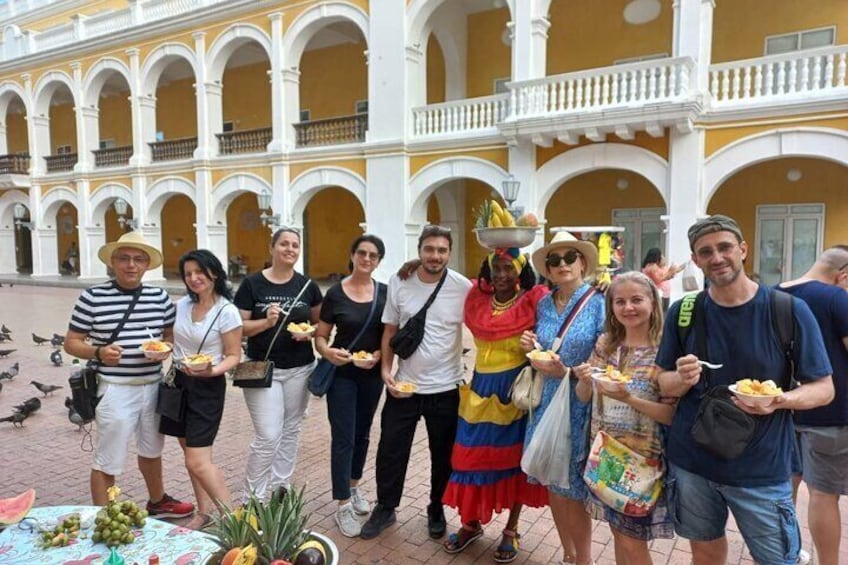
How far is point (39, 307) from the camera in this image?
1571cm

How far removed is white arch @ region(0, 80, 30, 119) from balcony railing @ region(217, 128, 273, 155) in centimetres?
1085

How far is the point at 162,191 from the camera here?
64.5 feet

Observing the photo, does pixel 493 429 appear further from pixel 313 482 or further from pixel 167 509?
pixel 167 509

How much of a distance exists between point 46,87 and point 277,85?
1268 centimetres

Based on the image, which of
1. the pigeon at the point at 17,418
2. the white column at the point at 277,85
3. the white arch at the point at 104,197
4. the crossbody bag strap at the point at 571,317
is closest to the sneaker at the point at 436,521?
the crossbody bag strap at the point at 571,317

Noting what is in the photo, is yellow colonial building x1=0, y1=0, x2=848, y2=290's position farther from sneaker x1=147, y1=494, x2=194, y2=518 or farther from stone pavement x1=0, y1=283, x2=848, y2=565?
sneaker x1=147, y1=494, x2=194, y2=518

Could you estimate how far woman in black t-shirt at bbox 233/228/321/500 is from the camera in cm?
354

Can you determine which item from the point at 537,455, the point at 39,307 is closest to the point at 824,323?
the point at 537,455

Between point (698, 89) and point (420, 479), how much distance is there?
10.3 metres

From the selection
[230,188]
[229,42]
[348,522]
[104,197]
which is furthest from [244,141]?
[348,522]

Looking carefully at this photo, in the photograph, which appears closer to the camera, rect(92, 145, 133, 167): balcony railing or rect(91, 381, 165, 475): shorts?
rect(91, 381, 165, 475): shorts

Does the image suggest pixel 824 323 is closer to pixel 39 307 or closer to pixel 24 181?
pixel 39 307

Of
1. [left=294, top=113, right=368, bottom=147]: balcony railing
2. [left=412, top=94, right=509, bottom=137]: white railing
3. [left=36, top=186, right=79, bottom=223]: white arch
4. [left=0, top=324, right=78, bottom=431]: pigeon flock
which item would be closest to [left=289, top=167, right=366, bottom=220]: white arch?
[left=294, top=113, right=368, bottom=147]: balcony railing

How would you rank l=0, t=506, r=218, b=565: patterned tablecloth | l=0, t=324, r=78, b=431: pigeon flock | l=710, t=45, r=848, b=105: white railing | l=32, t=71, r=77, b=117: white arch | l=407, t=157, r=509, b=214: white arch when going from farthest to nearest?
l=32, t=71, r=77, b=117: white arch < l=407, t=157, r=509, b=214: white arch < l=710, t=45, r=848, b=105: white railing < l=0, t=324, r=78, b=431: pigeon flock < l=0, t=506, r=218, b=565: patterned tablecloth
